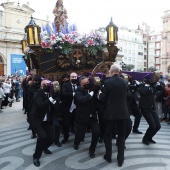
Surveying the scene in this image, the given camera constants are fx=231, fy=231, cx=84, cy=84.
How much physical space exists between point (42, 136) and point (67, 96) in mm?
1609

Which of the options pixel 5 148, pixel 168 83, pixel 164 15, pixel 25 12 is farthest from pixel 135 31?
pixel 5 148

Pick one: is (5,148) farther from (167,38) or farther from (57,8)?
(167,38)

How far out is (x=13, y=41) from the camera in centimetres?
2838

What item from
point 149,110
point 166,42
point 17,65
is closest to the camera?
point 149,110

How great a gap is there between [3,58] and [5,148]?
24.2 meters

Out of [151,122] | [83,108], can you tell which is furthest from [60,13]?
[151,122]

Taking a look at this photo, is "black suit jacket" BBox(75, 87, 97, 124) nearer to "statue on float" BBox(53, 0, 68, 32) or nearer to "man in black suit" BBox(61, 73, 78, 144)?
"man in black suit" BBox(61, 73, 78, 144)

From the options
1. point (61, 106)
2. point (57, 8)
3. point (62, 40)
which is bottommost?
point (61, 106)

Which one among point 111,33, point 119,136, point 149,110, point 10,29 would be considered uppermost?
point 10,29

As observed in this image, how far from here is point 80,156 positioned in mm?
5012

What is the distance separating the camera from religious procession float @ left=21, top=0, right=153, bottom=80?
7.33 metres

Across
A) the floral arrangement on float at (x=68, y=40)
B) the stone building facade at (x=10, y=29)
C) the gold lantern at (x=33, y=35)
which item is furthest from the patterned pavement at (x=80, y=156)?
the stone building facade at (x=10, y=29)

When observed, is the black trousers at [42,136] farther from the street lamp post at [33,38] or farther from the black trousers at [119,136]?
the street lamp post at [33,38]

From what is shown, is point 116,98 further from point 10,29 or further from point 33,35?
point 10,29
